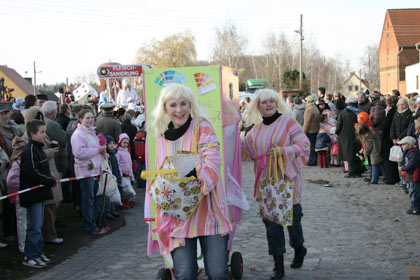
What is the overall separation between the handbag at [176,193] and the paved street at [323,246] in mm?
2213

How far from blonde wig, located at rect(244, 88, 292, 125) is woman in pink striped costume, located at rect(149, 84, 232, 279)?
1.72 metres

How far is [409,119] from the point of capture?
38.3 ft

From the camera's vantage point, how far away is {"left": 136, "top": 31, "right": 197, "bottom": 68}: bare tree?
60938 mm

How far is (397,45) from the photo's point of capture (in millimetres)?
67062

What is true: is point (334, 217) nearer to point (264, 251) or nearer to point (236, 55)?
point (264, 251)

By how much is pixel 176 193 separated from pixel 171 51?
58.2m

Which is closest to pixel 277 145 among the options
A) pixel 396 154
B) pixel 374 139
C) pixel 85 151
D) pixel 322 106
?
pixel 85 151

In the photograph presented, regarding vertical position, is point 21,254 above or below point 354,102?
below

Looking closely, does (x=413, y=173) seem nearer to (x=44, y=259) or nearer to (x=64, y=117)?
(x=44, y=259)

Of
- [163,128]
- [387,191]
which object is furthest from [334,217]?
[163,128]

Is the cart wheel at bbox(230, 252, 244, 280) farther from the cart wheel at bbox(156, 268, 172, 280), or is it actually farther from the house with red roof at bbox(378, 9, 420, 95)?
the house with red roof at bbox(378, 9, 420, 95)

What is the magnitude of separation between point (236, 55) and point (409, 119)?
59185 millimetres

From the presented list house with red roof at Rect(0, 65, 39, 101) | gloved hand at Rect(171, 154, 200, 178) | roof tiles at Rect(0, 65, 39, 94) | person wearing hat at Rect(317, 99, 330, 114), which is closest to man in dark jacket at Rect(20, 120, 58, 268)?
gloved hand at Rect(171, 154, 200, 178)

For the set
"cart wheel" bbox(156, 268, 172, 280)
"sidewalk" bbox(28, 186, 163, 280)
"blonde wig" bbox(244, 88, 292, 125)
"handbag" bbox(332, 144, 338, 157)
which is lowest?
"sidewalk" bbox(28, 186, 163, 280)
